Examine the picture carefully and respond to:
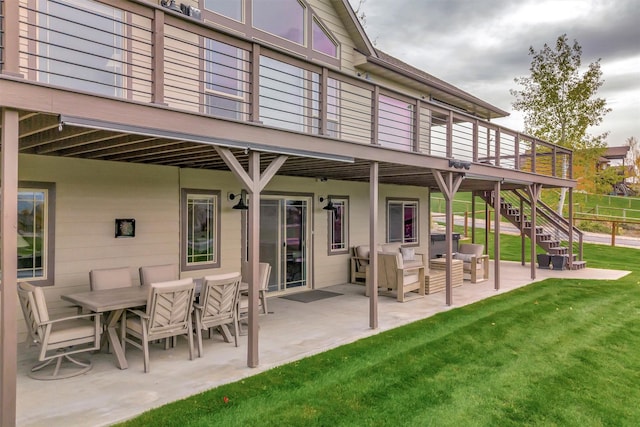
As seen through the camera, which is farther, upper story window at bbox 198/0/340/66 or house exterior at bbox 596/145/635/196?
house exterior at bbox 596/145/635/196

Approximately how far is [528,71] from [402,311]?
1717 centimetres

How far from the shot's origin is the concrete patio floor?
4109mm

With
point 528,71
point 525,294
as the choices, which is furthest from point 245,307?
point 528,71

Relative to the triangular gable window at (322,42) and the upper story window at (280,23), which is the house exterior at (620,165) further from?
the upper story window at (280,23)

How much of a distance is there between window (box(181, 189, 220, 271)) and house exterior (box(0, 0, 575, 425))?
28mm

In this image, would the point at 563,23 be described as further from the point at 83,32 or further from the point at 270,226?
the point at 83,32

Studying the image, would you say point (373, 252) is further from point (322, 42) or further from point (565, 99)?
point (565, 99)

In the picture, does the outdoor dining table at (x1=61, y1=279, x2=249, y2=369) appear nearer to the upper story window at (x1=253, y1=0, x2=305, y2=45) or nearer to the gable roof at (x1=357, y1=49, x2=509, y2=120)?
the upper story window at (x1=253, y1=0, x2=305, y2=45)

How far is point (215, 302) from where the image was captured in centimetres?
577

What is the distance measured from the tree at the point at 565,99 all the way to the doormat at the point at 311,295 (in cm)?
1402

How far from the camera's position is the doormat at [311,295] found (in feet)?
30.7

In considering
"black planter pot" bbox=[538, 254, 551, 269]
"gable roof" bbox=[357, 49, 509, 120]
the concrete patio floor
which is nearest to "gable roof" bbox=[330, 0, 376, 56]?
"gable roof" bbox=[357, 49, 509, 120]

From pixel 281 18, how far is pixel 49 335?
7.66 meters

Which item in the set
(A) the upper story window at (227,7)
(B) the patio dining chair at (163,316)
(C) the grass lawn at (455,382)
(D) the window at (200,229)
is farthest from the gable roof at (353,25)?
(B) the patio dining chair at (163,316)
